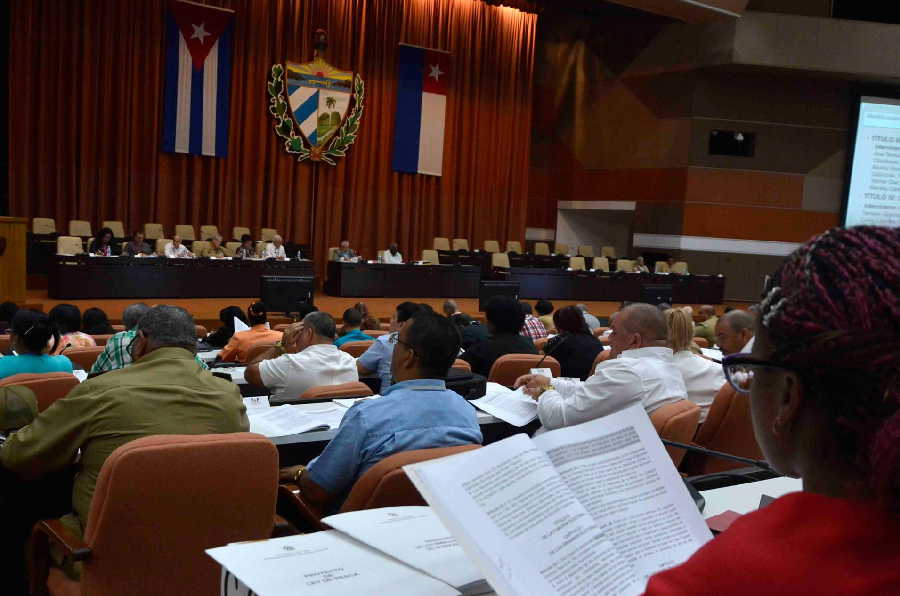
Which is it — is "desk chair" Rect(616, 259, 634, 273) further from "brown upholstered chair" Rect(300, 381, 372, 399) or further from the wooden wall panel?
"brown upholstered chair" Rect(300, 381, 372, 399)

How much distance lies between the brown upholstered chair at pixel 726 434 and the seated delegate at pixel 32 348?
8.84 feet

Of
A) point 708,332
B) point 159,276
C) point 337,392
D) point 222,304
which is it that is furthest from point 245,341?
point 159,276

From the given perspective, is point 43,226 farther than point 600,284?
No

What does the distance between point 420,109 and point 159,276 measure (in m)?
6.87

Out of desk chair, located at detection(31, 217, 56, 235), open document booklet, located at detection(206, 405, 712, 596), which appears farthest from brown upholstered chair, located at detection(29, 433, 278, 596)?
desk chair, located at detection(31, 217, 56, 235)

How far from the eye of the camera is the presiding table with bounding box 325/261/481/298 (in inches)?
518

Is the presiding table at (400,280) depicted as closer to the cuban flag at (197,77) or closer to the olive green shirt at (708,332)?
the cuban flag at (197,77)

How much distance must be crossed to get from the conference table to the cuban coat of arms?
364 centimetres

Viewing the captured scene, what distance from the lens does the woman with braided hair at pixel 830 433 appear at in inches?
26.2

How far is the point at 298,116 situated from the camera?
15.2m

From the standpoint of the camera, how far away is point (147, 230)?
1358cm

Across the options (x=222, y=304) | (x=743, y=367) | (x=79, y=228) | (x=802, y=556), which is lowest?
(x=222, y=304)

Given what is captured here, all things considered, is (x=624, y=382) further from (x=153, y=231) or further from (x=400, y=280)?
(x=153, y=231)

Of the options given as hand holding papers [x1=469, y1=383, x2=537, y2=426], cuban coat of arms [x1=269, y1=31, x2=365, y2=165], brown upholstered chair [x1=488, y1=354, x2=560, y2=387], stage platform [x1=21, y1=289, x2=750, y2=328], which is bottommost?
stage platform [x1=21, y1=289, x2=750, y2=328]
